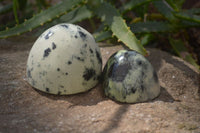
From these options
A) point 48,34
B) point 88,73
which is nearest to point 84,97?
point 88,73

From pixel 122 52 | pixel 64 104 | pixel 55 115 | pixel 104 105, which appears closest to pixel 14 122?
pixel 55 115

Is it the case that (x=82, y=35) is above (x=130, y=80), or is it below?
above

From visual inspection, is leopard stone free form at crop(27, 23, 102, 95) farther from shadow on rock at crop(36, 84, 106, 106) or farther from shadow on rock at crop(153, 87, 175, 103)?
shadow on rock at crop(153, 87, 175, 103)

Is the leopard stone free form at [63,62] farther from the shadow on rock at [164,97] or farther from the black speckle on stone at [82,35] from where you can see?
the shadow on rock at [164,97]

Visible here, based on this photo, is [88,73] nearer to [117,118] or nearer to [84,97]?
[84,97]

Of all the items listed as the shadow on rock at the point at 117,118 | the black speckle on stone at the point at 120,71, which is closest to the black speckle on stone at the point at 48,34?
the black speckle on stone at the point at 120,71

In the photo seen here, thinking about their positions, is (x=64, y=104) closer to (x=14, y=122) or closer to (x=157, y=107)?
(x=14, y=122)
